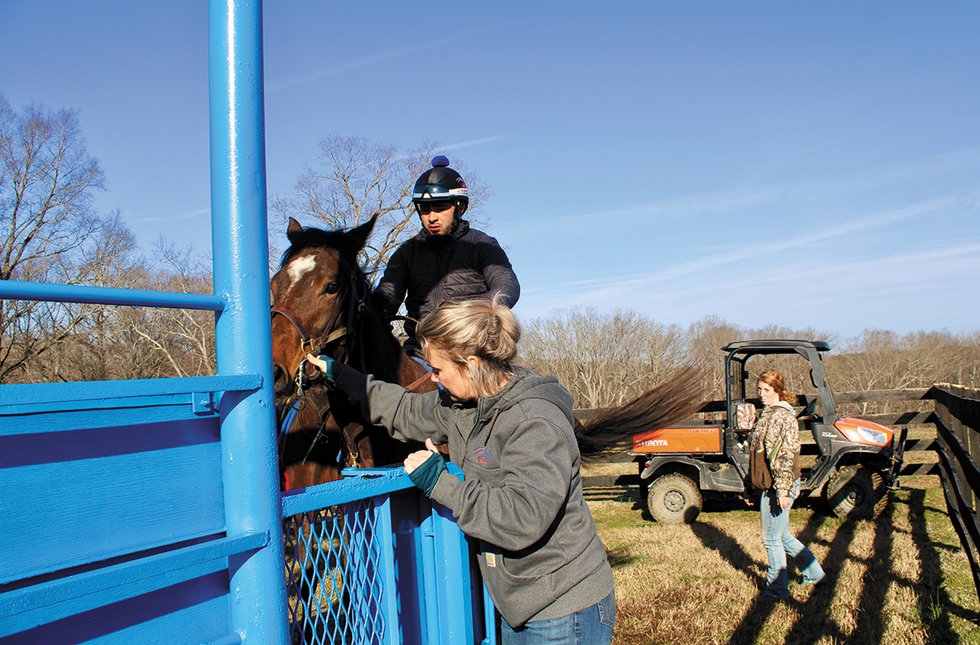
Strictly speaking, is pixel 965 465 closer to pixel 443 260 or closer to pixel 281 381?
pixel 443 260

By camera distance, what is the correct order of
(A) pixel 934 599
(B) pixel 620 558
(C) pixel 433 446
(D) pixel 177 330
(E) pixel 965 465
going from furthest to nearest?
(D) pixel 177 330, (B) pixel 620 558, (A) pixel 934 599, (E) pixel 965 465, (C) pixel 433 446

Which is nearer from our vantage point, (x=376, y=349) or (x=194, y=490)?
(x=194, y=490)

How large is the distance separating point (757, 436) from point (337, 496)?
548 cm

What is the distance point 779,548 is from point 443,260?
3.98 m

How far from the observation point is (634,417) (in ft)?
15.9

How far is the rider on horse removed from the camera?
4156mm

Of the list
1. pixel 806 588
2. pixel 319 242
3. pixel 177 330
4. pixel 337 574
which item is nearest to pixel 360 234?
pixel 319 242

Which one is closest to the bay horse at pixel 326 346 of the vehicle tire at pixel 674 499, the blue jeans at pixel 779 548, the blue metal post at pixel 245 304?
the blue metal post at pixel 245 304

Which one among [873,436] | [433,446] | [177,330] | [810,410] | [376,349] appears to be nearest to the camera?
[433,446]

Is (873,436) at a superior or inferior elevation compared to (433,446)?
inferior

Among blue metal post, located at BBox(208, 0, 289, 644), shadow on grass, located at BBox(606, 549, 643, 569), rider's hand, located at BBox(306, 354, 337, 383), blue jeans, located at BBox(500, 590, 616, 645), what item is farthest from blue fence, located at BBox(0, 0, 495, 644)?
shadow on grass, located at BBox(606, 549, 643, 569)

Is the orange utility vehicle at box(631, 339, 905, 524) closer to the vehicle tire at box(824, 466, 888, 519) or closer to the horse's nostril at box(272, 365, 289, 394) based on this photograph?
the vehicle tire at box(824, 466, 888, 519)

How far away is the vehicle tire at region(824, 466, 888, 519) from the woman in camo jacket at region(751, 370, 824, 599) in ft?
11.8

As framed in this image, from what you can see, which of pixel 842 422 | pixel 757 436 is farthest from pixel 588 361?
pixel 757 436
